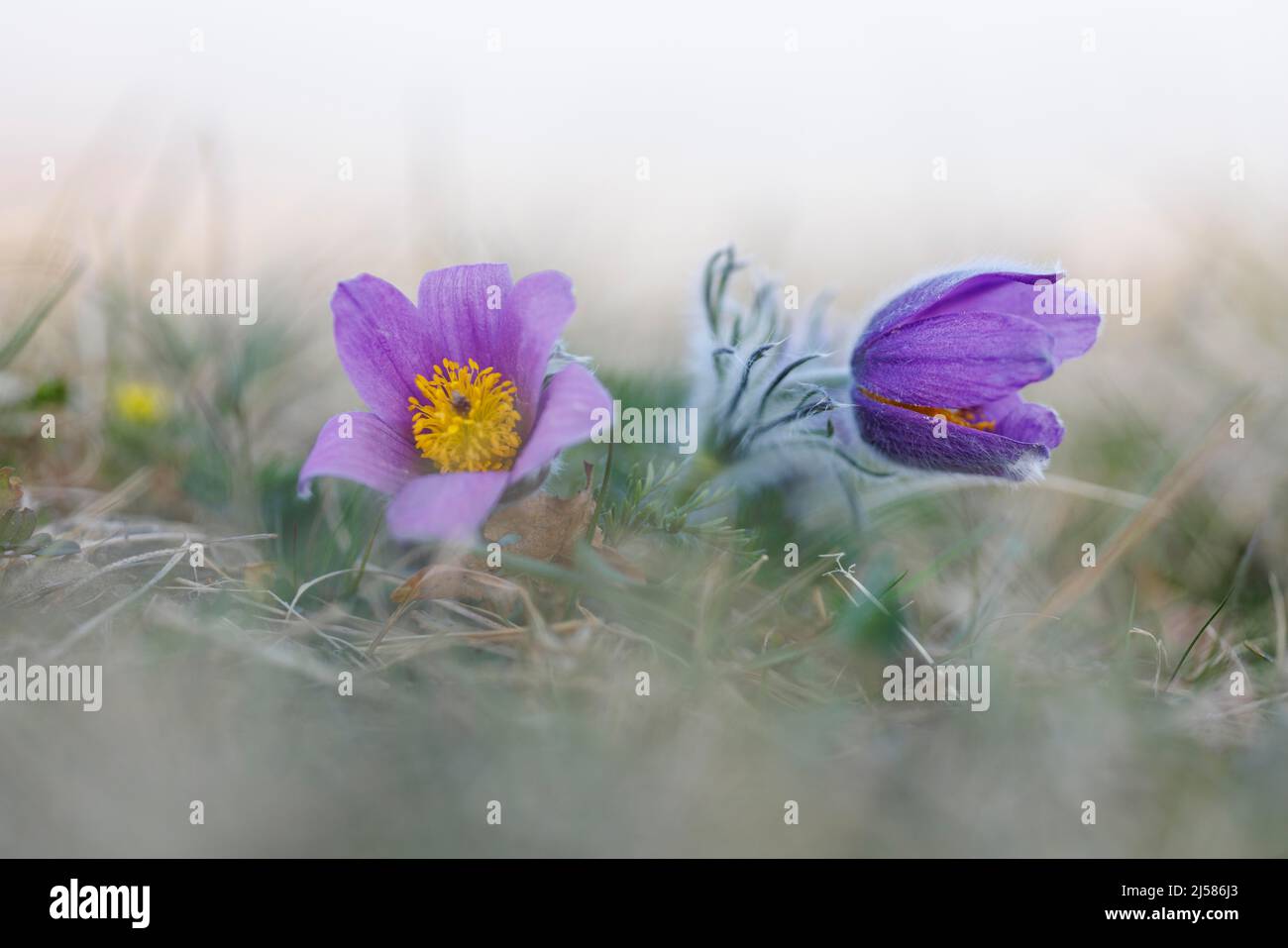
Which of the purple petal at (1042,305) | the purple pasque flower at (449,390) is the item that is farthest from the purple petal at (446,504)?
the purple petal at (1042,305)

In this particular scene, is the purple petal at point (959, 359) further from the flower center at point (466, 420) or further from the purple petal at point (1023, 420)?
the flower center at point (466, 420)

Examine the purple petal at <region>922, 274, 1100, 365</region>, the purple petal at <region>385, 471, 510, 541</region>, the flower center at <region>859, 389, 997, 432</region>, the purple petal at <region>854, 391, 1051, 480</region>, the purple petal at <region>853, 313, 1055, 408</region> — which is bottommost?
the purple petal at <region>385, 471, 510, 541</region>

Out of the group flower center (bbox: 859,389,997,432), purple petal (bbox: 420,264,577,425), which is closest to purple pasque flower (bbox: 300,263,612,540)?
purple petal (bbox: 420,264,577,425)

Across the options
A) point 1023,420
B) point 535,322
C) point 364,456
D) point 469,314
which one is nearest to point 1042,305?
point 1023,420

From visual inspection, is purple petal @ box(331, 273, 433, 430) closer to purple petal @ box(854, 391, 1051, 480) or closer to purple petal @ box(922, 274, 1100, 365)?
purple petal @ box(854, 391, 1051, 480)

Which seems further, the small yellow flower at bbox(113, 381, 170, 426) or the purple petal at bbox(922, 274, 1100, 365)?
the small yellow flower at bbox(113, 381, 170, 426)

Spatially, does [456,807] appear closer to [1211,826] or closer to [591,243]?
[1211,826]

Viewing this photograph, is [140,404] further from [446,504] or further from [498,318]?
[446,504]
